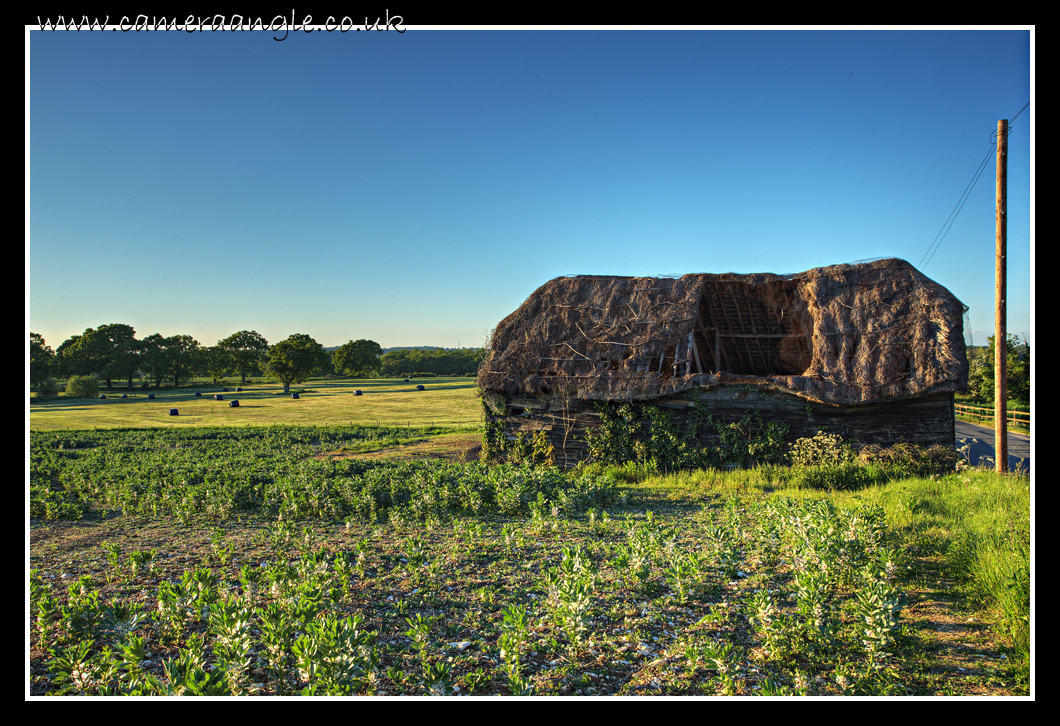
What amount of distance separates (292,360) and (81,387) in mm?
20408

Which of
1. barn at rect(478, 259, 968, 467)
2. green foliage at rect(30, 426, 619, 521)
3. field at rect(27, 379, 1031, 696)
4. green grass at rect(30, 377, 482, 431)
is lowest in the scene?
green grass at rect(30, 377, 482, 431)

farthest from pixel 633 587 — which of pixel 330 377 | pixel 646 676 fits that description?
pixel 330 377

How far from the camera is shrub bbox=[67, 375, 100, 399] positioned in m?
51.6

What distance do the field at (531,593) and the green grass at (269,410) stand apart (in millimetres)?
16298

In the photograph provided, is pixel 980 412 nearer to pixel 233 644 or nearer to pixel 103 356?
pixel 233 644

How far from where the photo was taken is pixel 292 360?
6212 cm

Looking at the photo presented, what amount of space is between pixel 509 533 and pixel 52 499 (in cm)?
1216

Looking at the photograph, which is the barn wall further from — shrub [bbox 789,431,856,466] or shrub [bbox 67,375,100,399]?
shrub [bbox 67,375,100,399]

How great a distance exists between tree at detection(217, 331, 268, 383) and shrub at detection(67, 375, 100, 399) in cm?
1904

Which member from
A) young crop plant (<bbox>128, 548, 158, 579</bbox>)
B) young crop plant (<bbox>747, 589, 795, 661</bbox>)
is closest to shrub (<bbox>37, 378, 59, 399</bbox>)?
young crop plant (<bbox>128, 548, 158, 579</bbox>)

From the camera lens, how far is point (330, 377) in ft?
280

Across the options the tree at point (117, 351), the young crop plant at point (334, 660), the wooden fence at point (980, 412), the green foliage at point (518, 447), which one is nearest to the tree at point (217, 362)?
the tree at point (117, 351)

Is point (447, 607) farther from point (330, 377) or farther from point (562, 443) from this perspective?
point (330, 377)

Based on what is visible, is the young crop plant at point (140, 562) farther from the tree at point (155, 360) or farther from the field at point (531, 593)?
the tree at point (155, 360)
